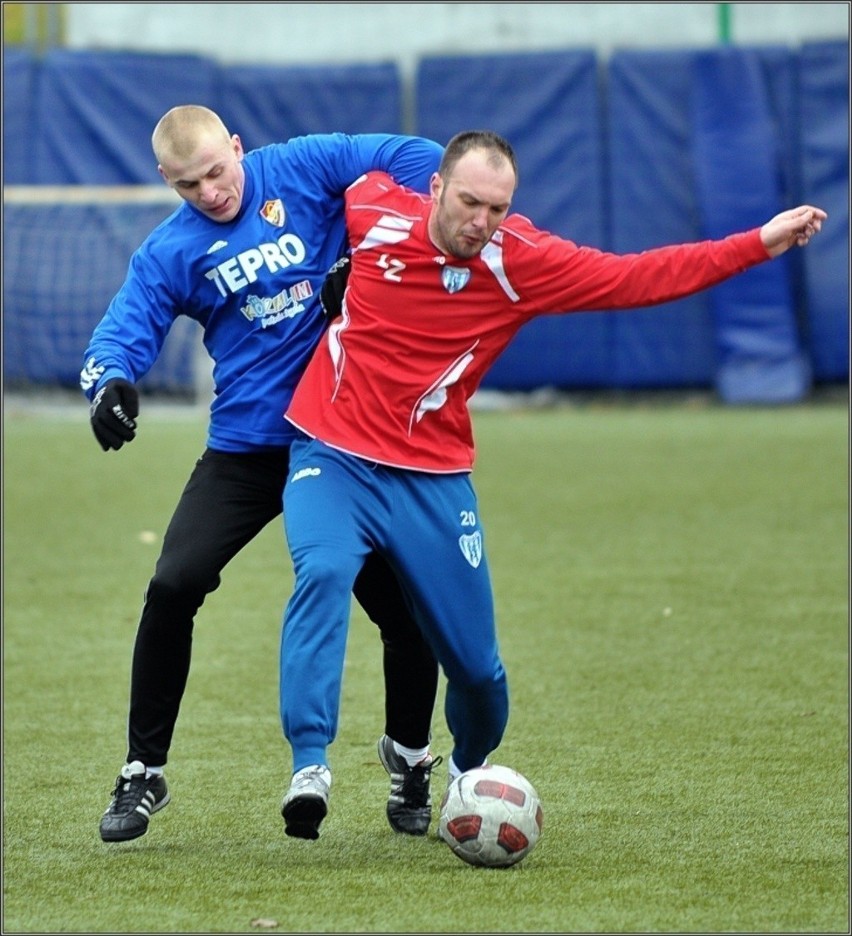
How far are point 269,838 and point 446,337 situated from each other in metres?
1.38

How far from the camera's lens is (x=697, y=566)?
8.91 m

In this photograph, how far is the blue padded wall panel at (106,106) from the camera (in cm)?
1762

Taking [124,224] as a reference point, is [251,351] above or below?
below

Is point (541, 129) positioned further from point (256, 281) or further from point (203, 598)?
point (203, 598)

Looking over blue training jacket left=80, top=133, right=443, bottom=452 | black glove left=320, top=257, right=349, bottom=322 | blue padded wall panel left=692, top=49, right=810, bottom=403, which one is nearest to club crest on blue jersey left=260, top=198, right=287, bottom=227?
blue training jacket left=80, top=133, right=443, bottom=452

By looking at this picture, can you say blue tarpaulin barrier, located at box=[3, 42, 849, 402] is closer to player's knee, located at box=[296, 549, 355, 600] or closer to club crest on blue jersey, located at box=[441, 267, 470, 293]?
club crest on blue jersey, located at box=[441, 267, 470, 293]

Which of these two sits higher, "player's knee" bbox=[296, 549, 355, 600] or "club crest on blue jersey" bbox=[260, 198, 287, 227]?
→ "club crest on blue jersey" bbox=[260, 198, 287, 227]

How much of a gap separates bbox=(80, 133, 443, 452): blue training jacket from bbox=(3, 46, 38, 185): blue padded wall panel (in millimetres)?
13344

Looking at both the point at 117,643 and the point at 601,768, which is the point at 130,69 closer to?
the point at 117,643

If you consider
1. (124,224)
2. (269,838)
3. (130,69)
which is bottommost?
(269,838)

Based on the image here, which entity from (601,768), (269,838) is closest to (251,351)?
(269,838)

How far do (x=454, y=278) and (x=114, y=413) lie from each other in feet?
3.01

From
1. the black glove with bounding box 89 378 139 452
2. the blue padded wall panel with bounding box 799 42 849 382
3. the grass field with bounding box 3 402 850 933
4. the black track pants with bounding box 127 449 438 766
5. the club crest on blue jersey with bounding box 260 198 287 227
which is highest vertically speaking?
the blue padded wall panel with bounding box 799 42 849 382

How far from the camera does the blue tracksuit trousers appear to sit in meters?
4.23
